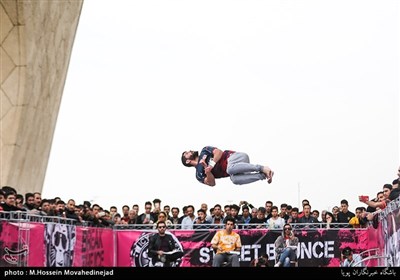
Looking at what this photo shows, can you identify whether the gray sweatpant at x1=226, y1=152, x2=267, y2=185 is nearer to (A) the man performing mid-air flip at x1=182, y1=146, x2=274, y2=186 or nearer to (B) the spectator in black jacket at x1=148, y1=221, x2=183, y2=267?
(A) the man performing mid-air flip at x1=182, y1=146, x2=274, y2=186

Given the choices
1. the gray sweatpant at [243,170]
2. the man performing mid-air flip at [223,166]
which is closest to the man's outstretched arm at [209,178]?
the man performing mid-air flip at [223,166]

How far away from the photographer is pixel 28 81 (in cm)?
2575

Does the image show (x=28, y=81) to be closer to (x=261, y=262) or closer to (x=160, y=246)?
(x=160, y=246)

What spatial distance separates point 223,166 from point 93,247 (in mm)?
8286

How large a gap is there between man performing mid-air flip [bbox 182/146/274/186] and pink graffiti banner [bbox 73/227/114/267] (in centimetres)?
685

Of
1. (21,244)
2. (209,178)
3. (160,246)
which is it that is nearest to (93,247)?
(160,246)

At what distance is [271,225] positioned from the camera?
797 inches

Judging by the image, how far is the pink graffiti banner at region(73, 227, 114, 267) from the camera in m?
18.7

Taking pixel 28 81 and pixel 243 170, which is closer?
pixel 243 170
